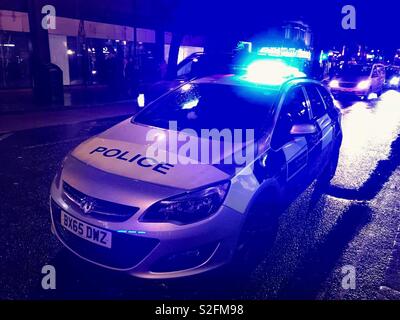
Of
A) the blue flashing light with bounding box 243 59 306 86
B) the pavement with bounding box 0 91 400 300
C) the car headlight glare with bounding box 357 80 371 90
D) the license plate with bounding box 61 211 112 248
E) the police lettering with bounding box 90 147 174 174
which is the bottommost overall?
the pavement with bounding box 0 91 400 300

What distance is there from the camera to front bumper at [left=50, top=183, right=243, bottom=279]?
271cm

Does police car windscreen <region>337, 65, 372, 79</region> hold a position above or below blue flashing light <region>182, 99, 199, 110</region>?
above

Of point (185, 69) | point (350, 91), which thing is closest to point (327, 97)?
point (185, 69)

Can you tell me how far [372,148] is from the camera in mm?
9062

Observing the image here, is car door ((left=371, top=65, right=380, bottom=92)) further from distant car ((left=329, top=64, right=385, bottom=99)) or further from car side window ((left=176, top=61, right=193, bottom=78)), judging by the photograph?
car side window ((left=176, top=61, right=193, bottom=78))

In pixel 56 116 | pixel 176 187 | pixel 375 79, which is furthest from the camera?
pixel 375 79

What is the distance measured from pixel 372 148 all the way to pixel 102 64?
48.7ft

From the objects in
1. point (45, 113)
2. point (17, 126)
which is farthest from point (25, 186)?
point (45, 113)

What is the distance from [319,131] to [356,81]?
1547cm

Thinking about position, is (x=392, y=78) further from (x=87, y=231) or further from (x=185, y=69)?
(x=87, y=231)

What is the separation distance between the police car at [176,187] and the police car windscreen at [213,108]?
0.01 m

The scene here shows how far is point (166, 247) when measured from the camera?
272cm

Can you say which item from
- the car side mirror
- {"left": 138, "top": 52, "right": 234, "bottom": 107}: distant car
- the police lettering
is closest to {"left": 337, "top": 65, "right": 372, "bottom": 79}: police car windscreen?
{"left": 138, "top": 52, "right": 234, "bottom": 107}: distant car

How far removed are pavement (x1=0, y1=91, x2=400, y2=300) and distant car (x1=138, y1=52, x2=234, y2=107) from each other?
4549 millimetres
